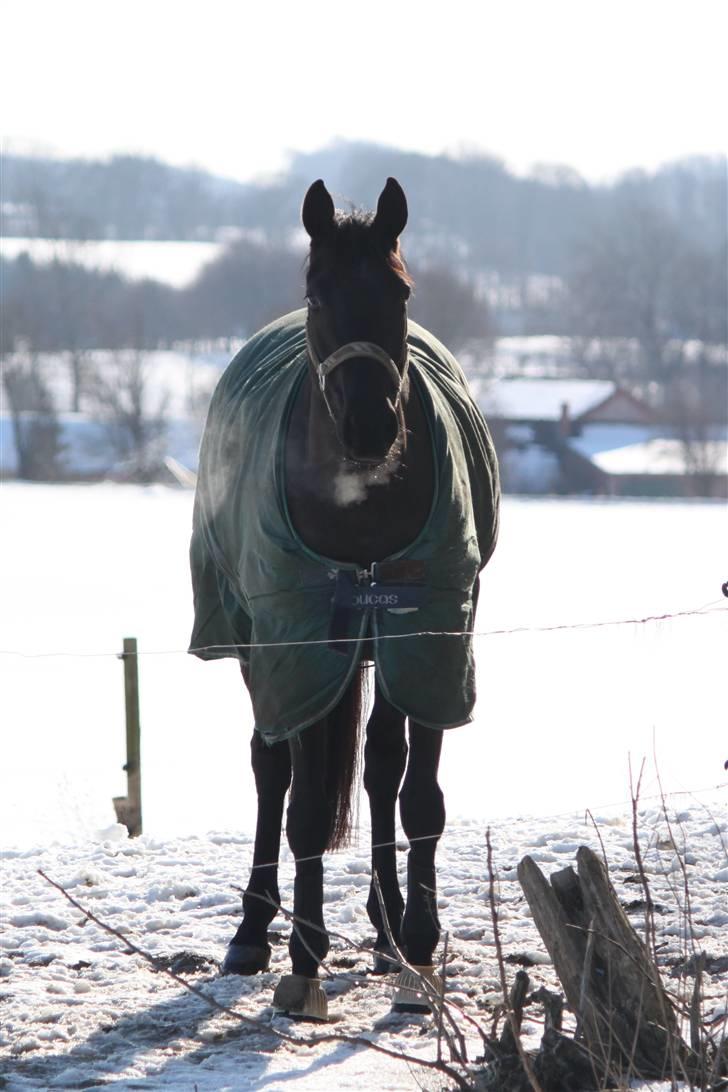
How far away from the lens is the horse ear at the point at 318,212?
374 centimetres

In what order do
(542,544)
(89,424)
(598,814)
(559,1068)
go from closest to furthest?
→ (559,1068) < (598,814) < (542,544) < (89,424)

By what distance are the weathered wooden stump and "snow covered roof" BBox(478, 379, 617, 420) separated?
44.7 meters

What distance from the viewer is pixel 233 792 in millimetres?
7246

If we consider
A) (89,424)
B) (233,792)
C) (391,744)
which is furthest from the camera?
(89,424)

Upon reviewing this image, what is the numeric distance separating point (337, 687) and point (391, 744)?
0.45 meters

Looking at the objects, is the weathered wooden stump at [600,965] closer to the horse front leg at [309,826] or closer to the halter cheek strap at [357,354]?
the horse front leg at [309,826]

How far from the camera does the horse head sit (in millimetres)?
3436

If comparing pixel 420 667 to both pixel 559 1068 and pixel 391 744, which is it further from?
pixel 559 1068

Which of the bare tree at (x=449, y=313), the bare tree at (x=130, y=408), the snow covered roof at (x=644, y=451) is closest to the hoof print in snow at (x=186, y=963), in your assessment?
the bare tree at (x=130, y=408)

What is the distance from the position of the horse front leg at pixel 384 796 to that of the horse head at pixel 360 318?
0.90 meters

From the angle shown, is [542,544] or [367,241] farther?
[542,544]

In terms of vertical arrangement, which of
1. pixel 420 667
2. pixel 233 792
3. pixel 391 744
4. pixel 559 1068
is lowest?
pixel 233 792

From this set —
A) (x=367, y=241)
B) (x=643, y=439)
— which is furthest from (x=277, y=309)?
(x=367, y=241)

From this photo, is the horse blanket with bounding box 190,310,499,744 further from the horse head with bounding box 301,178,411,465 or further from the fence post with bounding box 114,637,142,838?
the fence post with bounding box 114,637,142,838
